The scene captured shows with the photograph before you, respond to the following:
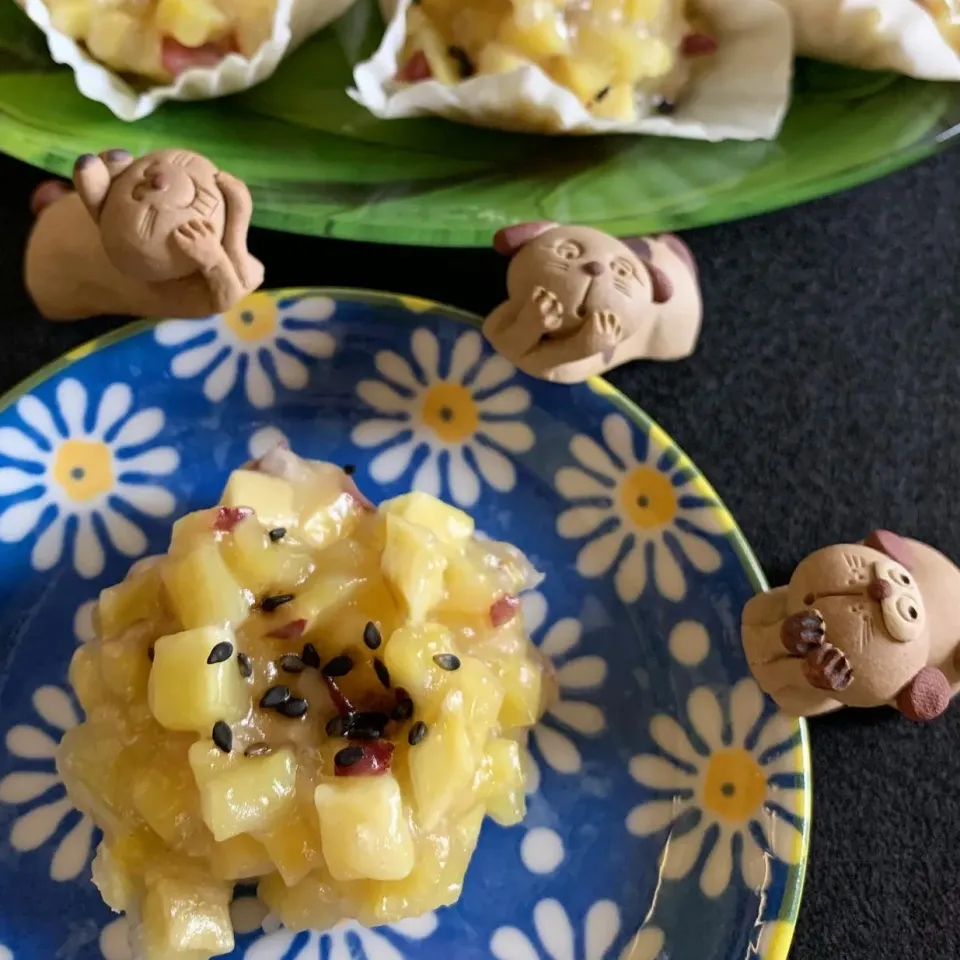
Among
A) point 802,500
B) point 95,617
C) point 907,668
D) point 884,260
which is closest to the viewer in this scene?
point 907,668

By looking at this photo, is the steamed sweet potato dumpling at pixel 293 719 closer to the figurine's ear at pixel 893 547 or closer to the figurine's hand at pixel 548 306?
the figurine's hand at pixel 548 306

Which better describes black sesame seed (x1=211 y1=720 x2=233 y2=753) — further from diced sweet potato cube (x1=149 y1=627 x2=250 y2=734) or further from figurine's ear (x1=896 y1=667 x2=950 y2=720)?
figurine's ear (x1=896 y1=667 x2=950 y2=720)

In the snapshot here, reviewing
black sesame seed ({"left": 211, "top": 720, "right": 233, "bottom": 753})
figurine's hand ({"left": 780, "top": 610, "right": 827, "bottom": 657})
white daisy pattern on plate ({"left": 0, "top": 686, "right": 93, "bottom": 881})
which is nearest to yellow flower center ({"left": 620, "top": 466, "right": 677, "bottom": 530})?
figurine's hand ({"left": 780, "top": 610, "right": 827, "bottom": 657})

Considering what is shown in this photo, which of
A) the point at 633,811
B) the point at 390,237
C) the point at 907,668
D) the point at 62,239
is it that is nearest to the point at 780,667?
the point at 907,668

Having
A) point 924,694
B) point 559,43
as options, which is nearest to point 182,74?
point 559,43

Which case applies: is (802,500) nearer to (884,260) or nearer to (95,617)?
(884,260)

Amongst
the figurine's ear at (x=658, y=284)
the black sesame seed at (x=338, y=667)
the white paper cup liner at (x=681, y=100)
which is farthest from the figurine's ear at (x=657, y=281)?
the black sesame seed at (x=338, y=667)

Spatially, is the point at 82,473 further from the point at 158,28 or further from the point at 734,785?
the point at 734,785
